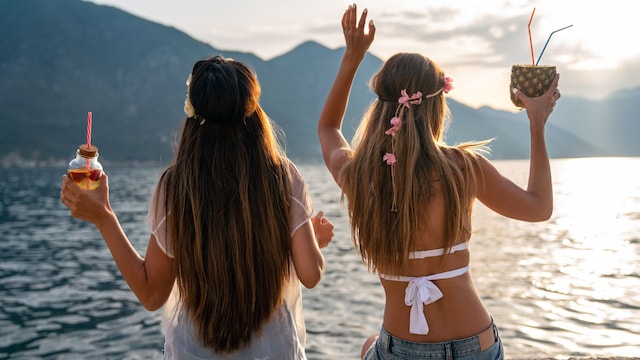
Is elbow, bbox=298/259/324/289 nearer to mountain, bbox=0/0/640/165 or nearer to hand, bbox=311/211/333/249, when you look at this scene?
hand, bbox=311/211/333/249

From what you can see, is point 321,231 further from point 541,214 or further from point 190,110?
point 541,214

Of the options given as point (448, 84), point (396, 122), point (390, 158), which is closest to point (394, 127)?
point (396, 122)

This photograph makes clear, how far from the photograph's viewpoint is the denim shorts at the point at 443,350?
282 centimetres

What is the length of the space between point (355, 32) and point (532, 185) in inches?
43.9

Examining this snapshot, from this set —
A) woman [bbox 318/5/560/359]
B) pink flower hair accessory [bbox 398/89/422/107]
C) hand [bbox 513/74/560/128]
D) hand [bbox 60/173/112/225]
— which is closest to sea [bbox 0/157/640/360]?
woman [bbox 318/5/560/359]

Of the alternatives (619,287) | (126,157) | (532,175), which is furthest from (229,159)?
(126,157)

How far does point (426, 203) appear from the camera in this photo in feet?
9.41

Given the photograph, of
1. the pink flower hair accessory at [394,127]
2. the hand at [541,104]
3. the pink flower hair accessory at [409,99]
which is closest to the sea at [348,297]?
the pink flower hair accessory at [394,127]

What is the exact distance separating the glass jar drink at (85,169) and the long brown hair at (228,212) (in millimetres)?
333

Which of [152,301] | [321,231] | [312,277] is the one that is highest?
[321,231]

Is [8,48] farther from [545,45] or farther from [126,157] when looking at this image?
[545,45]

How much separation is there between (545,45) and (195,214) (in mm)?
1761

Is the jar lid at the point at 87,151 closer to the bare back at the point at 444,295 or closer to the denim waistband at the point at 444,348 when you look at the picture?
the bare back at the point at 444,295

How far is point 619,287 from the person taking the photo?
18.8 metres
